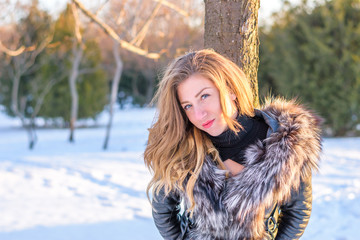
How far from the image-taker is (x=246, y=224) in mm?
1551

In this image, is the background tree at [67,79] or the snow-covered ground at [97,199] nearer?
the snow-covered ground at [97,199]

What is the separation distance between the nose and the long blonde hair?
89 millimetres

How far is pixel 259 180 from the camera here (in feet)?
5.04

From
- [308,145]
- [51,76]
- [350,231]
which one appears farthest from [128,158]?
[51,76]

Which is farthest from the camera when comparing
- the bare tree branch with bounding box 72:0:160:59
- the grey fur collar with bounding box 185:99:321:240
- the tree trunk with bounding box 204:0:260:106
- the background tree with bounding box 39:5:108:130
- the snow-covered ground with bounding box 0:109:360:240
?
the background tree with bounding box 39:5:108:130

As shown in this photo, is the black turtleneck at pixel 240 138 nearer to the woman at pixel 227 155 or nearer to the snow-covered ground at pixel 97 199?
the woman at pixel 227 155

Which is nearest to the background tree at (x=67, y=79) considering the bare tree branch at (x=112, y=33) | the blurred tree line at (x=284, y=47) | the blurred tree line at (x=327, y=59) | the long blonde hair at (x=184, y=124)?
the blurred tree line at (x=284, y=47)

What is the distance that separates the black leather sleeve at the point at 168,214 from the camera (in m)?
1.72

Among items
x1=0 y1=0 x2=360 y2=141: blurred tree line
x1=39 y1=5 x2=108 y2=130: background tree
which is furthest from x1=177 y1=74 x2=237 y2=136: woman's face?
x1=39 y1=5 x2=108 y2=130: background tree

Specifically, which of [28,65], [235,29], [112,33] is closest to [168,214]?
[235,29]

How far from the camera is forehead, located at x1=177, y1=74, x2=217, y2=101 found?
61.9 inches

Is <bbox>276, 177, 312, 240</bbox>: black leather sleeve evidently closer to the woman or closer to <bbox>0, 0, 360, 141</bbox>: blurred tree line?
the woman

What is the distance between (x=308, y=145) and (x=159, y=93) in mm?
731

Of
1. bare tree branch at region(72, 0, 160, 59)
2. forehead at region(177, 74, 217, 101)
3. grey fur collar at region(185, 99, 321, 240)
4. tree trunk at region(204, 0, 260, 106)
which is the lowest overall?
grey fur collar at region(185, 99, 321, 240)
